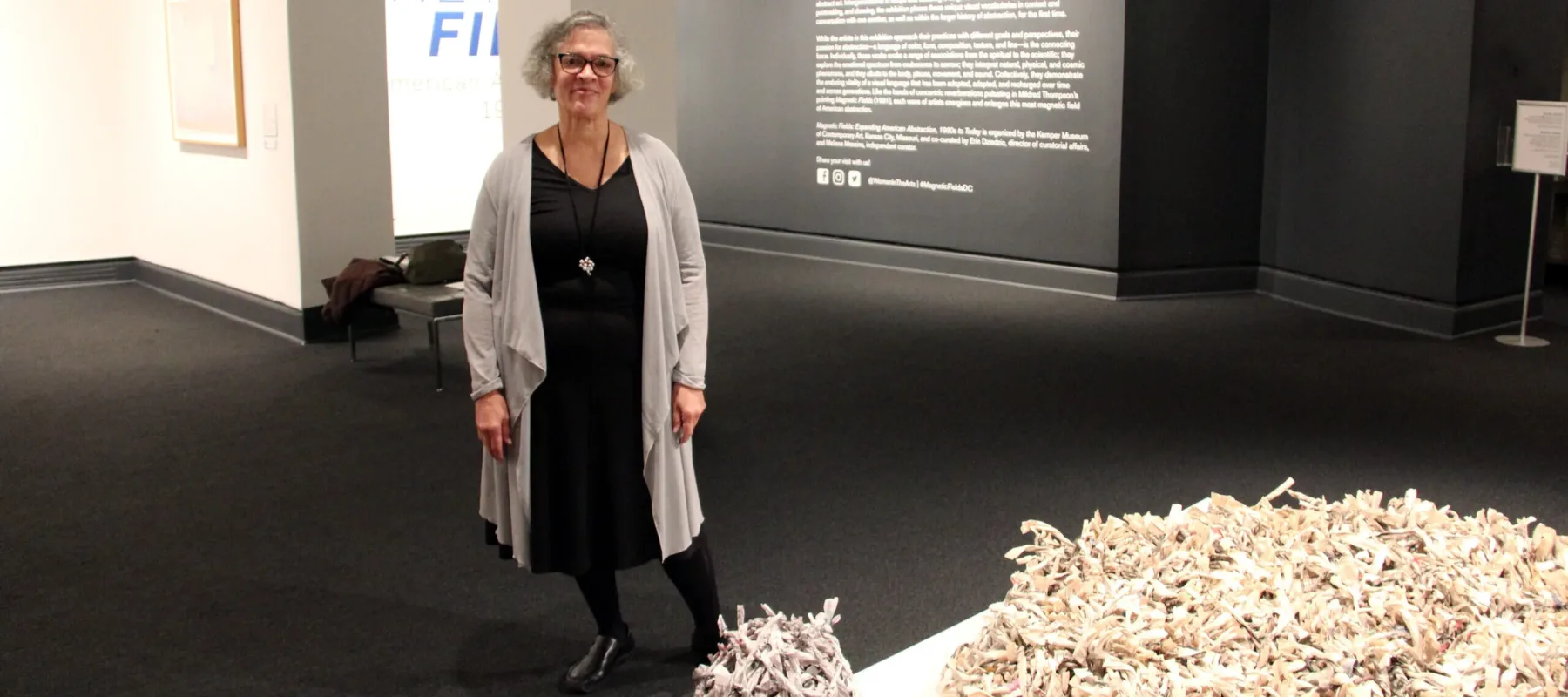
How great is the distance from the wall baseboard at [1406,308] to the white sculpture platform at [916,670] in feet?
22.5

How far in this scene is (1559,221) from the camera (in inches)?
379

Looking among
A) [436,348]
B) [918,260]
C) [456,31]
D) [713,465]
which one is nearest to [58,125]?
[456,31]

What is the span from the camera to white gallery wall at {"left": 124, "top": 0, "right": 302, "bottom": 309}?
23.2ft

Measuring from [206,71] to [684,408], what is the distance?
580 centimetres

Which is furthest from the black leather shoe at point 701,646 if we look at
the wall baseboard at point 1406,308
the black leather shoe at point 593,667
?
the wall baseboard at point 1406,308

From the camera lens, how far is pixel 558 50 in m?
2.72

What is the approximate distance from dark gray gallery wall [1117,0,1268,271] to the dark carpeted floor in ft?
2.40

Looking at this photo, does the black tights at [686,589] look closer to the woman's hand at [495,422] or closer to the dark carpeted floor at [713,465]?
the dark carpeted floor at [713,465]

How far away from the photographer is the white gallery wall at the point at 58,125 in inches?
343

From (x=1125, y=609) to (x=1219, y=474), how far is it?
3751mm

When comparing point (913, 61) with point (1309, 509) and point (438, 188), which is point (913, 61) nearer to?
point (438, 188)

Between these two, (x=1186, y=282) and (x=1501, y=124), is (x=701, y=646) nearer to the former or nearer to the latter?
(x=1501, y=124)

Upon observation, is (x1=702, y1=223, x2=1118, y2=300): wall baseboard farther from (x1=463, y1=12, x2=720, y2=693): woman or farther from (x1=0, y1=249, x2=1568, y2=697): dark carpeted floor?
(x1=463, y1=12, x2=720, y2=693): woman

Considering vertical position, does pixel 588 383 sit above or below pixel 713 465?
above
